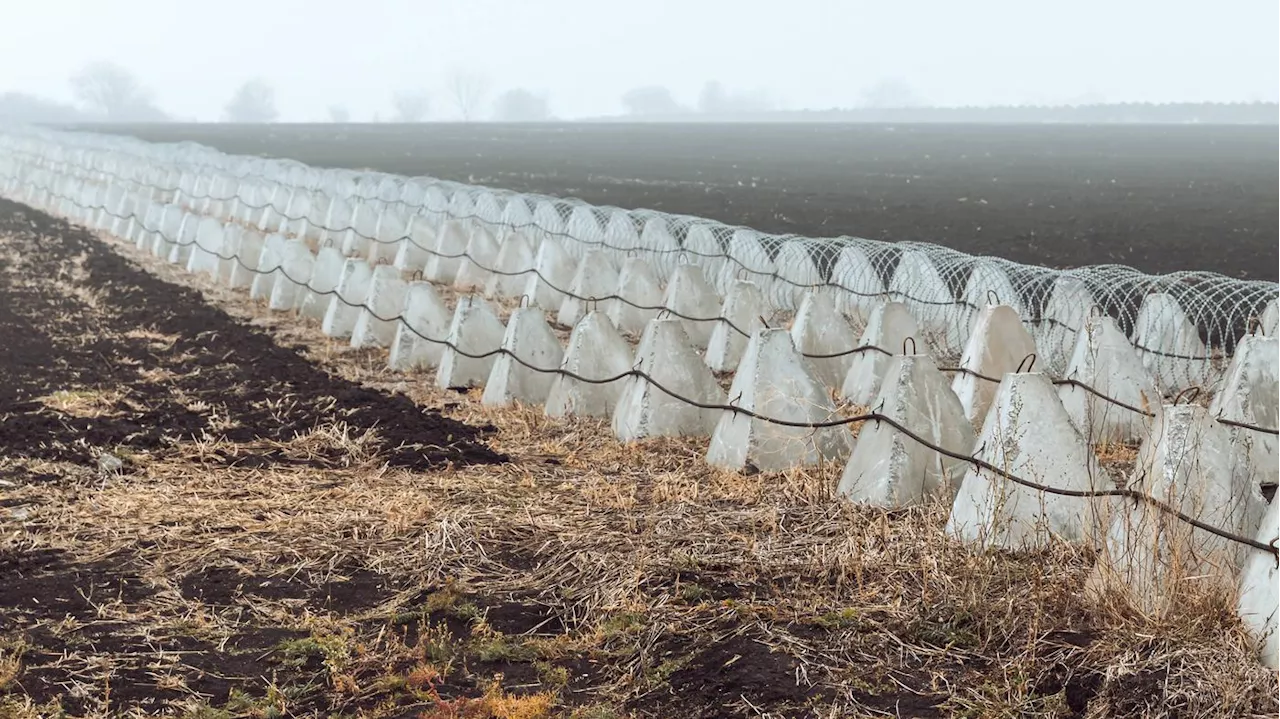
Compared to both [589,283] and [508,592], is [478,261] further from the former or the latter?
[508,592]

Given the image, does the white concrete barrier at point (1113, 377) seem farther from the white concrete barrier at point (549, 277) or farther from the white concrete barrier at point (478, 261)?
the white concrete barrier at point (478, 261)

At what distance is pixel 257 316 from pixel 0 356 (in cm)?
352

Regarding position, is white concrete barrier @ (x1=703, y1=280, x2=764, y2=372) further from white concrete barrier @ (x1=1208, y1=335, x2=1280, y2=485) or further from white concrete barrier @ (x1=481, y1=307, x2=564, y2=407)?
white concrete barrier @ (x1=1208, y1=335, x2=1280, y2=485)

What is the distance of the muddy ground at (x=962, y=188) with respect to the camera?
2488 cm

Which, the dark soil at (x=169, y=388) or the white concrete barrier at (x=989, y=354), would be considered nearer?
the dark soil at (x=169, y=388)

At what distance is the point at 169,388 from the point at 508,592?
19.4 feet

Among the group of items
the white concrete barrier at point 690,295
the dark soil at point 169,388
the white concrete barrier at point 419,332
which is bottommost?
the dark soil at point 169,388

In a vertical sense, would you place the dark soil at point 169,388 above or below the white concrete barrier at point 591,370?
below

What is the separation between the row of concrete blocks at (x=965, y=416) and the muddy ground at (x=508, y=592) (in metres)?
0.20

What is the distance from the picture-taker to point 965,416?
7.21 meters

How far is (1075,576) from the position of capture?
544 centimetres

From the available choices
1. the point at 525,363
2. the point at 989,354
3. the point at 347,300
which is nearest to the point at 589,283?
the point at 347,300

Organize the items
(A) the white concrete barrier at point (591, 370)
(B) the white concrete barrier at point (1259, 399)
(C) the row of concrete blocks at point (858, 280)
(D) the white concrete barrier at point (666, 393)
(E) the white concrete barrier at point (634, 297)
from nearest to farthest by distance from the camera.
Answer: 1. (B) the white concrete barrier at point (1259, 399)
2. (D) the white concrete barrier at point (666, 393)
3. (A) the white concrete barrier at point (591, 370)
4. (C) the row of concrete blocks at point (858, 280)
5. (E) the white concrete barrier at point (634, 297)

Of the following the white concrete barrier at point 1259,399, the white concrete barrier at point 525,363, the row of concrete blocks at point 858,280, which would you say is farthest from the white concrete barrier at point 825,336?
the white concrete barrier at point 1259,399
